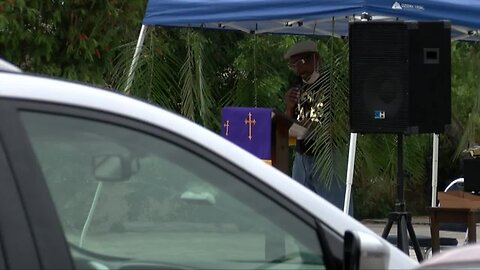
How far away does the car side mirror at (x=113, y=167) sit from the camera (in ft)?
9.12

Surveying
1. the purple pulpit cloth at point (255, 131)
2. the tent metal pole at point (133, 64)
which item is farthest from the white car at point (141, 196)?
the tent metal pole at point (133, 64)

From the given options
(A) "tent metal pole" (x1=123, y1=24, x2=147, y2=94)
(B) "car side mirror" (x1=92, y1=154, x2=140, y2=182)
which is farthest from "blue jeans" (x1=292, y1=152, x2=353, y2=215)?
(B) "car side mirror" (x1=92, y1=154, x2=140, y2=182)

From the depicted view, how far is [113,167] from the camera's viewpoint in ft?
9.18

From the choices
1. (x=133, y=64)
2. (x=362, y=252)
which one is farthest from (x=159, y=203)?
(x=133, y=64)

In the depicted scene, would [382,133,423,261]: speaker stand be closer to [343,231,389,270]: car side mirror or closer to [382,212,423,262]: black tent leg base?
[382,212,423,262]: black tent leg base

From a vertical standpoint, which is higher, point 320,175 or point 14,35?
point 14,35

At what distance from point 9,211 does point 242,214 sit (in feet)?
1.82

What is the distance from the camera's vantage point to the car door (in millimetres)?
2703

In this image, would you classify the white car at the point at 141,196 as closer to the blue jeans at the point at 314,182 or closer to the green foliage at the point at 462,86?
the blue jeans at the point at 314,182

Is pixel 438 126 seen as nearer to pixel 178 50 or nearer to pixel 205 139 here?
pixel 178 50

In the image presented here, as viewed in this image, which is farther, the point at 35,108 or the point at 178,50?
the point at 178,50

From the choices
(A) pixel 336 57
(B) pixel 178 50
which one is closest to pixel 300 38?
(B) pixel 178 50

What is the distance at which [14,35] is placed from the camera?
368 inches

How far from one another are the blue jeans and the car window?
6064mm
